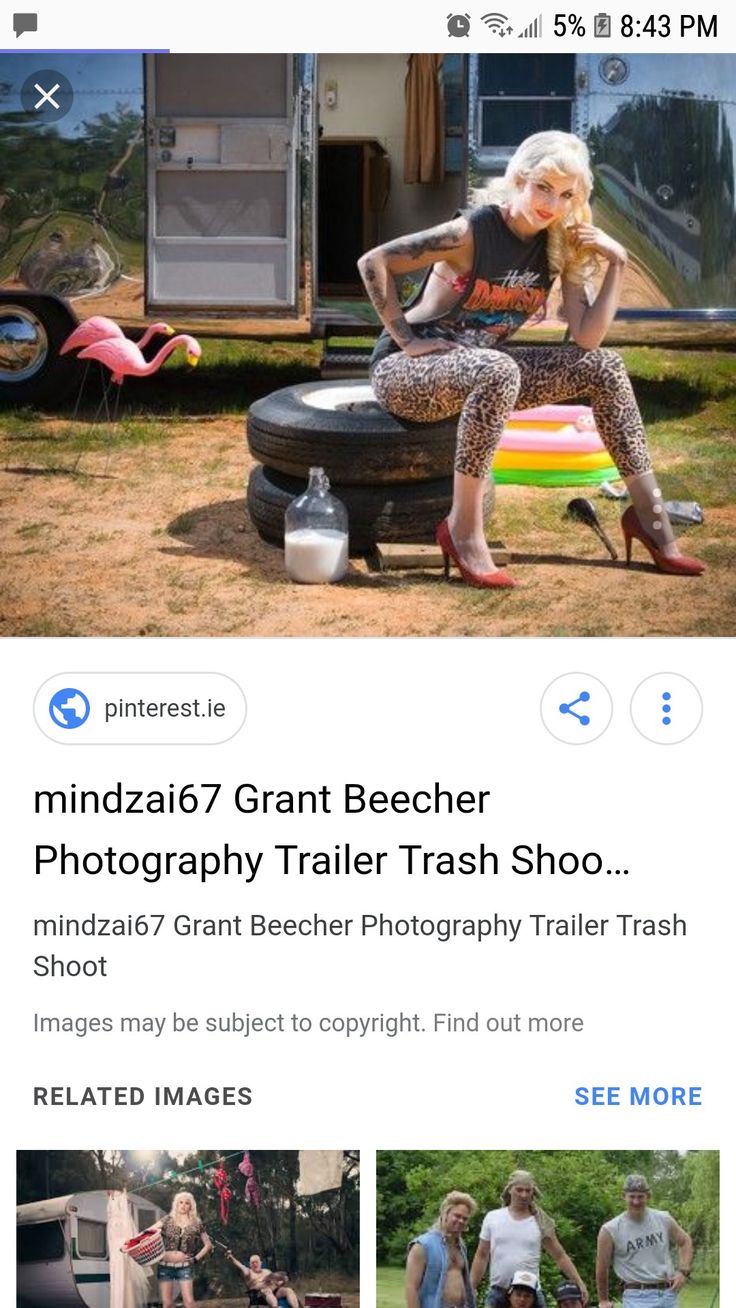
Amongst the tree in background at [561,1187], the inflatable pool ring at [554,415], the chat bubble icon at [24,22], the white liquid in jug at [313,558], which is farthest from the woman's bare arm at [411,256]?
the tree in background at [561,1187]

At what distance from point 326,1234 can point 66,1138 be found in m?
0.33

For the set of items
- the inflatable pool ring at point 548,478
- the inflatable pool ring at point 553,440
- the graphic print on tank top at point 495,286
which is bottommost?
the inflatable pool ring at point 548,478

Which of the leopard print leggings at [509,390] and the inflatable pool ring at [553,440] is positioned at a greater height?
the leopard print leggings at [509,390]

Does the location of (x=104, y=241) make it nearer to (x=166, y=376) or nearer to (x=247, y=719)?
(x=166, y=376)

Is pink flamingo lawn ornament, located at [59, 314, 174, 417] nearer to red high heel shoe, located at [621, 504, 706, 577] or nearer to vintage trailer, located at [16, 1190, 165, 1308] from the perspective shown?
red high heel shoe, located at [621, 504, 706, 577]

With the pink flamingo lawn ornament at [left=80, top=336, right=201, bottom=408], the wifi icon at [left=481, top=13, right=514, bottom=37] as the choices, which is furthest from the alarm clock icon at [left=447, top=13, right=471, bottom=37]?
the pink flamingo lawn ornament at [left=80, top=336, right=201, bottom=408]

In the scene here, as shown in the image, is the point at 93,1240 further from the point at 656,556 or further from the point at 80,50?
the point at 80,50

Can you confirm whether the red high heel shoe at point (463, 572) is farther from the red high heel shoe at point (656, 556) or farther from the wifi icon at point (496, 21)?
the wifi icon at point (496, 21)

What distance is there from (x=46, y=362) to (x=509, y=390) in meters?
0.64

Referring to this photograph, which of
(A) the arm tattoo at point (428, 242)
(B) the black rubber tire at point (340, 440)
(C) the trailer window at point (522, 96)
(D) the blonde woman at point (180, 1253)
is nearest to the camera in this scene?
(D) the blonde woman at point (180, 1253)

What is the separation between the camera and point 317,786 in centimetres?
204

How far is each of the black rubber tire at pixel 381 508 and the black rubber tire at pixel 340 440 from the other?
1 centimetres

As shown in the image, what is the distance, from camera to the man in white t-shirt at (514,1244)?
198cm

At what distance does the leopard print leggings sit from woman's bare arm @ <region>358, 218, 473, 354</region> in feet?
0.37
